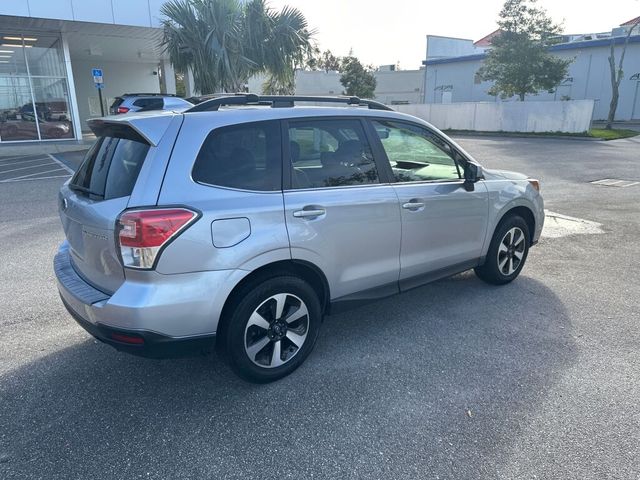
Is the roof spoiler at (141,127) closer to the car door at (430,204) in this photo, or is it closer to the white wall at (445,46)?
the car door at (430,204)

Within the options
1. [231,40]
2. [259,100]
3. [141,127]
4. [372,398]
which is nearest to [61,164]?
[231,40]

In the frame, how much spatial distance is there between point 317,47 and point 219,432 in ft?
60.6

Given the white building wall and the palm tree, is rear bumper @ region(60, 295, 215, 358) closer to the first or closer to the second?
the palm tree

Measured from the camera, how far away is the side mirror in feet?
13.3

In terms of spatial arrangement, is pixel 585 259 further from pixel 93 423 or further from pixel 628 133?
pixel 628 133

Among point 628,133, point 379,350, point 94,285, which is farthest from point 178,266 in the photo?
point 628,133

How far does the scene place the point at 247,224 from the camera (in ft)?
9.21

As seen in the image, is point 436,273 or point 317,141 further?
point 436,273

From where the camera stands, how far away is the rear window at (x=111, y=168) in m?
2.76

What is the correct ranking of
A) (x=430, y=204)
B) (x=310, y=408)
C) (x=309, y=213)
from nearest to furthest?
(x=310, y=408), (x=309, y=213), (x=430, y=204)

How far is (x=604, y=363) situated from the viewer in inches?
133

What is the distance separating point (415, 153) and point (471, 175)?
528mm

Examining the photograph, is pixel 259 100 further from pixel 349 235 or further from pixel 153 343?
pixel 153 343

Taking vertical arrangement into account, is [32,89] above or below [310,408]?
above
